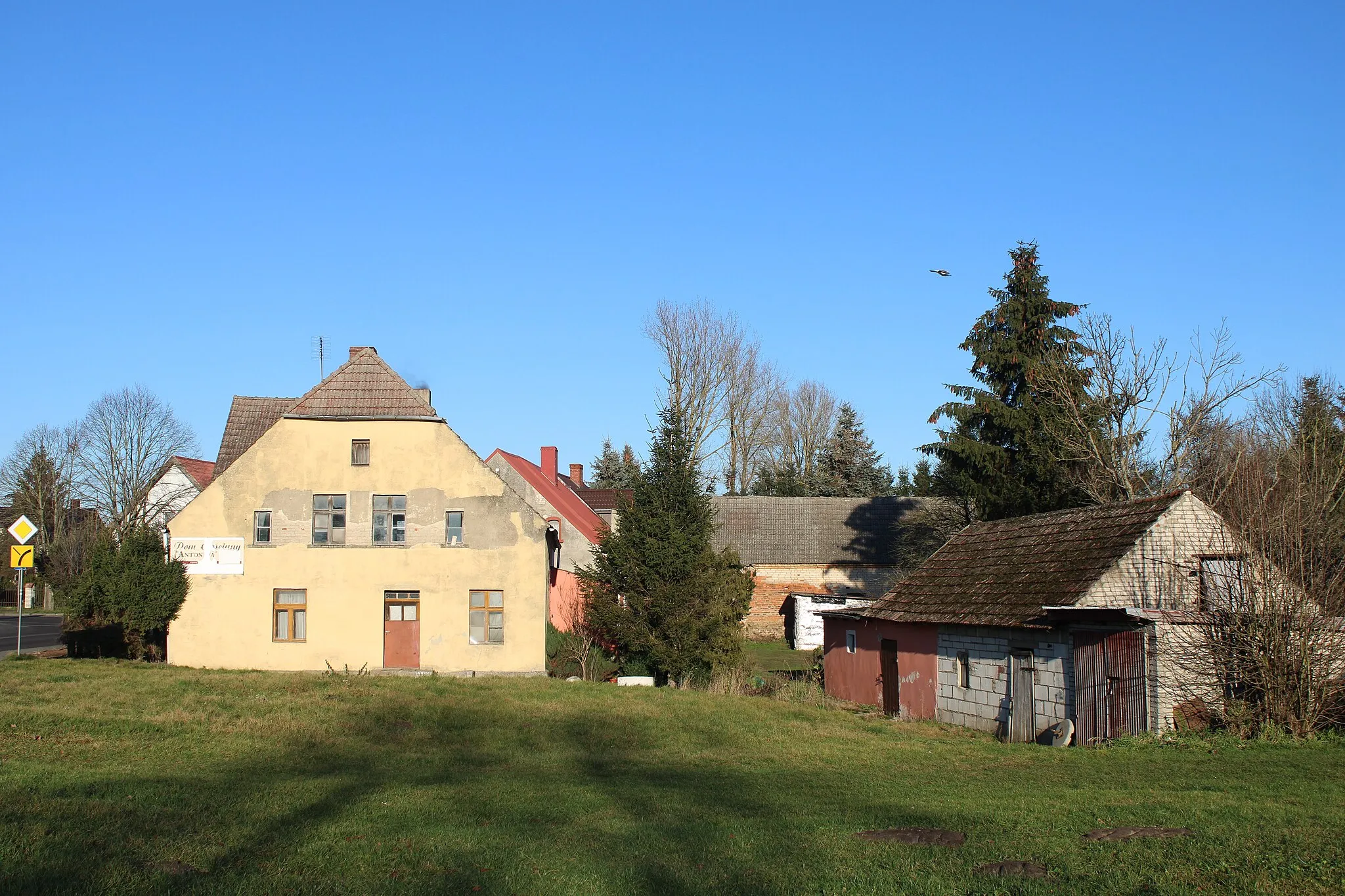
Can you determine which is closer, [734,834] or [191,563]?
[734,834]

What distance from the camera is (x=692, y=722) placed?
829 inches

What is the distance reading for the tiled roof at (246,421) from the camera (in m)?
35.1

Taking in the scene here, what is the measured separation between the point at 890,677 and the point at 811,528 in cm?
2435

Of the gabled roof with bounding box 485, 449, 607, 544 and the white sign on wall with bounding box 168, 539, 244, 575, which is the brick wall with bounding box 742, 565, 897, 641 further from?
the white sign on wall with bounding box 168, 539, 244, 575

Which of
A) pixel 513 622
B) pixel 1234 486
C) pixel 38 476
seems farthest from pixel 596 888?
pixel 38 476

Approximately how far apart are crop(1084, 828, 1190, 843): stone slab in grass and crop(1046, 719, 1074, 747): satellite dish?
9.24 m

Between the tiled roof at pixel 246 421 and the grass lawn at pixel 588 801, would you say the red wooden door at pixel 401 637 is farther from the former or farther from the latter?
the tiled roof at pixel 246 421

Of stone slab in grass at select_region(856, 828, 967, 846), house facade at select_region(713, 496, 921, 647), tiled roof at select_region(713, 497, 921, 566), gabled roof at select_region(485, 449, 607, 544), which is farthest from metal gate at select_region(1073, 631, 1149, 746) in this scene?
tiled roof at select_region(713, 497, 921, 566)

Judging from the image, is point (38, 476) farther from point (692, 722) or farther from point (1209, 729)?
point (1209, 729)

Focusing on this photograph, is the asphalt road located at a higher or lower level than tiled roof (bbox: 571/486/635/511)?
lower

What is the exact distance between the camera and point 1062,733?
748 inches

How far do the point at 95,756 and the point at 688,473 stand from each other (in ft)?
59.6

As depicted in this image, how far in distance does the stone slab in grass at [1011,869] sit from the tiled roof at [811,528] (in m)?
39.5

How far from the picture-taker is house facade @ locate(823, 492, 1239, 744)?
61.4 feet
